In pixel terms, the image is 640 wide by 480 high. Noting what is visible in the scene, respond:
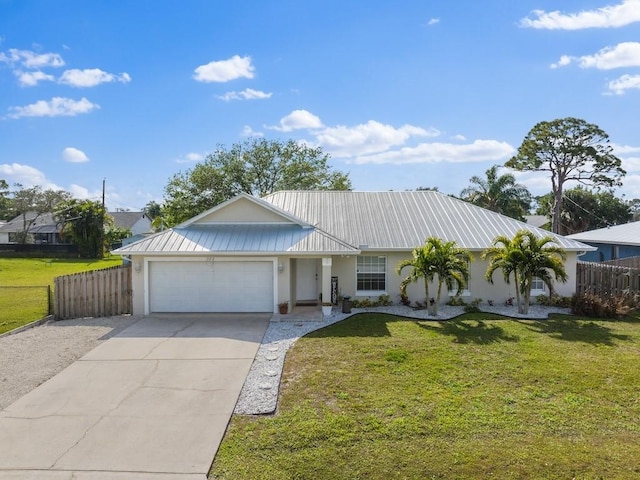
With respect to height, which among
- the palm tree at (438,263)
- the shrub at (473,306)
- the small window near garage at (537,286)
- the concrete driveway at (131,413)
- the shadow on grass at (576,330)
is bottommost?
the concrete driveway at (131,413)

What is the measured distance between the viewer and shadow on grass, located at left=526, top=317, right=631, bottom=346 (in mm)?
11867

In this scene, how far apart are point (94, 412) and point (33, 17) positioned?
12349mm

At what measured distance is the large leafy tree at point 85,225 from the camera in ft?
140

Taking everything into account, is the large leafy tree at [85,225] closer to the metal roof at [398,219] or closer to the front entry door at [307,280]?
the metal roof at [398,219]

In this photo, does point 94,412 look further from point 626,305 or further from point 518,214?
point 518,214

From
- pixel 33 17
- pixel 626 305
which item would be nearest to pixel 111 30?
pixel 33 17

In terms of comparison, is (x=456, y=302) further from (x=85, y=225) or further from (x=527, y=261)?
(x=85, y=225)

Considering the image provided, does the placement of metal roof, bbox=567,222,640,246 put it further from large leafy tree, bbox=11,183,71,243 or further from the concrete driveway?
large leafy tree, bbox=11,183,71,243

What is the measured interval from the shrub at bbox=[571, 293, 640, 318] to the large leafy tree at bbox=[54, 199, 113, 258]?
138 ft

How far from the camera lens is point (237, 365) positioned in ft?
32.6

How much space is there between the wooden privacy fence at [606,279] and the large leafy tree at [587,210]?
87.9 ft

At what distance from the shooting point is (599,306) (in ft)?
48.9

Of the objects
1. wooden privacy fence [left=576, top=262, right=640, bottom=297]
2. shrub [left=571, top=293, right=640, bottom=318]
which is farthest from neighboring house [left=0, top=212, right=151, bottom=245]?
shrub [left=571, top=293, right=640, bottom=318]

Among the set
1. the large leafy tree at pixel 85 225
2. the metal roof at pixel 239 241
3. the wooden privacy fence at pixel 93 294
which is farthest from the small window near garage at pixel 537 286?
the large leafy tree at pixel 85 225
